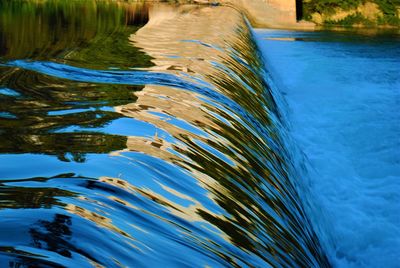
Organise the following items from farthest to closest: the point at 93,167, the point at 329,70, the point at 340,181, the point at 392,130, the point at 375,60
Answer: the point at 375,60 < the point at 329,70 < the point at 392,130 < the point at 340,181 < the point at 93,167

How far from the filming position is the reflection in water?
1.56 m

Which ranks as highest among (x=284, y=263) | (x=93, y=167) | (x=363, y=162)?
(x=93, y=167)

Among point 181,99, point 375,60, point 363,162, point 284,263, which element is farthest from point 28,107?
point 375,60

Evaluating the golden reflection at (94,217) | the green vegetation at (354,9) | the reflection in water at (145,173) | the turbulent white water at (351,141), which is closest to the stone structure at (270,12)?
the green vegetation at (354,9)

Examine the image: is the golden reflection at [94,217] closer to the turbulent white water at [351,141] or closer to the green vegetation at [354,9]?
the turbulent white water at [351,141]

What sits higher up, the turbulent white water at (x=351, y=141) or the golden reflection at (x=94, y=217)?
the golden reflection at (x=94, y=217)

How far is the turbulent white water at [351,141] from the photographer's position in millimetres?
3936

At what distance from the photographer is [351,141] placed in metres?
6.45

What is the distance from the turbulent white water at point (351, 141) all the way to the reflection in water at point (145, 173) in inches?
24.9

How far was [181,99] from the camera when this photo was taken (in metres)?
3.51

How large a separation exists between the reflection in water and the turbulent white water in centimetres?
63

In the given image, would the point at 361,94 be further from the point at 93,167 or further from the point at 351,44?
the point at 351,44

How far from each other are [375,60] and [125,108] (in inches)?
455

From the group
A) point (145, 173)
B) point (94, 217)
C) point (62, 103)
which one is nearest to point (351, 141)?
point (62, 103)
